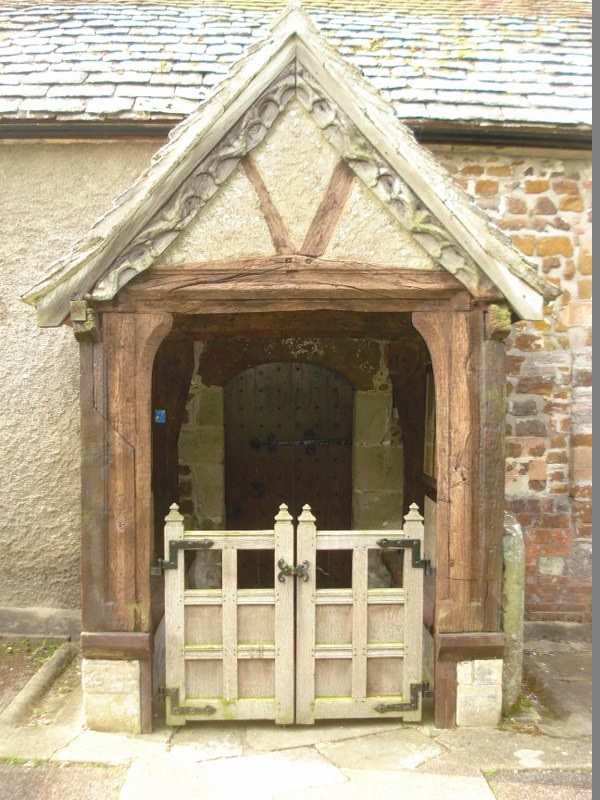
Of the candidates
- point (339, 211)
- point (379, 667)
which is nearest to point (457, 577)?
point (379, 667)

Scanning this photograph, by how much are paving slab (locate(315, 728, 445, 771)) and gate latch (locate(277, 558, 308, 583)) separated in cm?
91

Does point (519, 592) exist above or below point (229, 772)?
above

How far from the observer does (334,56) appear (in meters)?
3.47

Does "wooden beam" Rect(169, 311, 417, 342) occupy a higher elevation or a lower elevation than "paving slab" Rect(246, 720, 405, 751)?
higher

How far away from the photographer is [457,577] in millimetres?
3766

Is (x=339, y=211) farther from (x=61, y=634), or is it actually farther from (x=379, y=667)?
(x=61, y=634)

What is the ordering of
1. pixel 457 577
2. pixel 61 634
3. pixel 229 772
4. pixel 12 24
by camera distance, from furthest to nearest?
pixel 12 24, pixel 61 634, pixel 457 577, pixel 229 772

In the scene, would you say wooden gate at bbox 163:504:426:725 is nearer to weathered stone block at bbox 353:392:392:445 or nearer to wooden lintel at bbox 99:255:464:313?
wooden lintel at bbox 99:255:464:313

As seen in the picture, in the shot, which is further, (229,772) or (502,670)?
(502,670)

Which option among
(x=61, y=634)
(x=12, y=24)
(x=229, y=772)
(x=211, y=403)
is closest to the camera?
(x=229, y=772)

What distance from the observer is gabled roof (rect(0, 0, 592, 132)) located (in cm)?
530

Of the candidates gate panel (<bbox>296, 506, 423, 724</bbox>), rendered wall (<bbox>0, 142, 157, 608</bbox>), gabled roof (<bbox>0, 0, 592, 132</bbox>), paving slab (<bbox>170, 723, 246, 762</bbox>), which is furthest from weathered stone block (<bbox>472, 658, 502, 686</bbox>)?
gabled roof (<bbox>0, 0, 592, 132</bbox>)

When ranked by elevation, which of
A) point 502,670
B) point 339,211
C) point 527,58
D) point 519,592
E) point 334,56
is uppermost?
point 527,58

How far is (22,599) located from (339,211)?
161 inches
